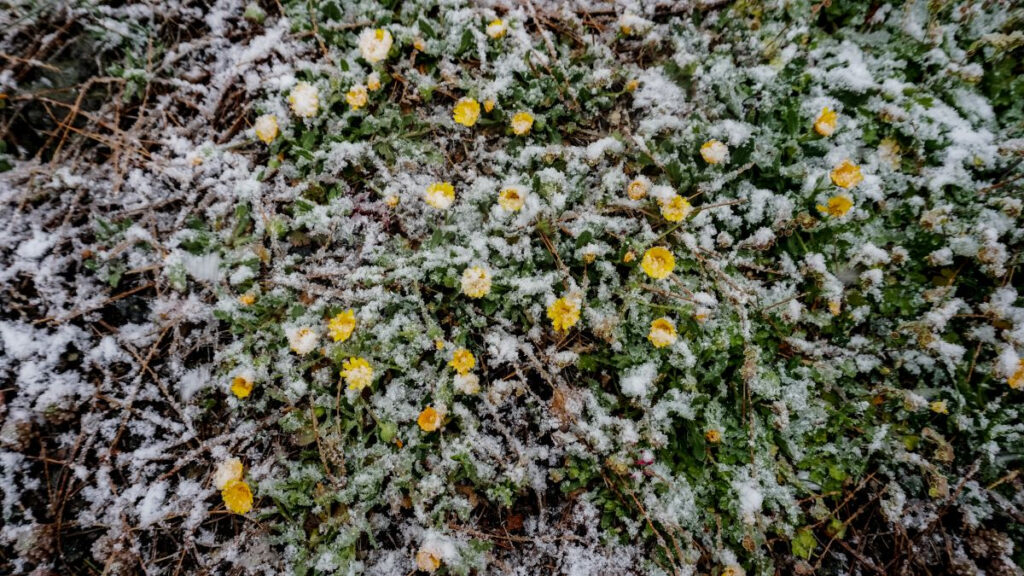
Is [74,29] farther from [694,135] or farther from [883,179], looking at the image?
[883,179]

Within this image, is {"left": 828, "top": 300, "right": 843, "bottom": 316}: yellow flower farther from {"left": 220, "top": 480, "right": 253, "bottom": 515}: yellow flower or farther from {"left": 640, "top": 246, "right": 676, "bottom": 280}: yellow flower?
{"left": 220, "top": 480, "right": 253, "bottom": 515}: yellow flower

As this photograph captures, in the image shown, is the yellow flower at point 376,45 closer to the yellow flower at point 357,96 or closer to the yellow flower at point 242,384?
the yellow flower at point 357,96

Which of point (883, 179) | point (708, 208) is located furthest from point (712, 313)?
point (883, 179)

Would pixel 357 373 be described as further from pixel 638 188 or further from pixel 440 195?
pixel 638 188

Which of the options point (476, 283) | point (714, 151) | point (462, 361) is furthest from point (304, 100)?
point (714, 151)

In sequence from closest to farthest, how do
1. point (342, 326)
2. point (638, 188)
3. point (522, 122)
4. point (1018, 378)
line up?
point (1018, 378) → point (342, 326) → point (638, 188) → point (522, 122)

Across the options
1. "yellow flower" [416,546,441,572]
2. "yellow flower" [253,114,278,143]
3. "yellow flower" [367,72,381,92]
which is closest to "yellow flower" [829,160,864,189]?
"yellow flower" [367,72,381,92]
